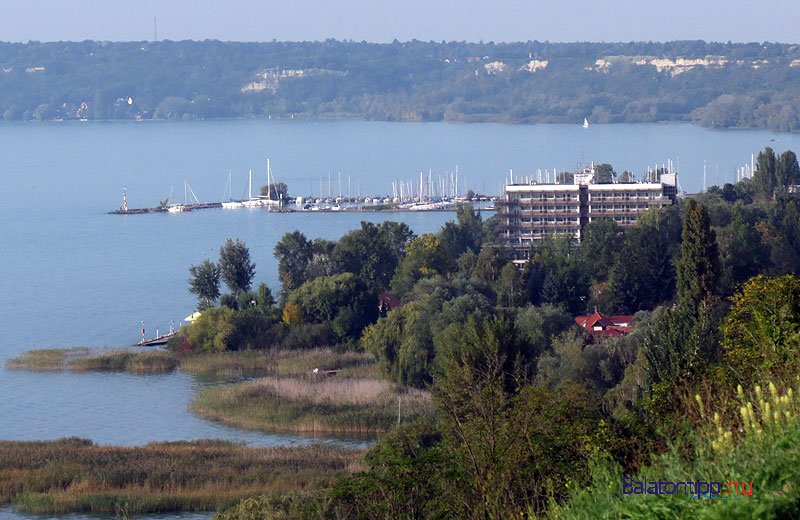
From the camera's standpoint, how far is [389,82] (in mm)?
158375

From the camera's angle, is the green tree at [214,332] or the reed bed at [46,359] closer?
the green tree at [214,332]

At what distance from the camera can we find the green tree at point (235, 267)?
1087 inches

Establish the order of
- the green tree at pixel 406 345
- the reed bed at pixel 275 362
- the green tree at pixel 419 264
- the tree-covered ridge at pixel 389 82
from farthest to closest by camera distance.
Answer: the tree-covered ridge at pixel 389 82 → the green tree at pixel 419 264 → the reed bed at pixel 275 362 → the green tree at pixel 406 345

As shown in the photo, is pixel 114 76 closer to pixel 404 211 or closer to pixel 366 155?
pixel 366 155

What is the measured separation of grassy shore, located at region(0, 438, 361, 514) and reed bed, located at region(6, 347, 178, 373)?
6961mm

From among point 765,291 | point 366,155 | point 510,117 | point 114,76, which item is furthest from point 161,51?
point 765,291

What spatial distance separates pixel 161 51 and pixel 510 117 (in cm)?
6168

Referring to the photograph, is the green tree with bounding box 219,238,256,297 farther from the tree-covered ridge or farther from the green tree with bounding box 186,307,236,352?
the tree-covered ridge

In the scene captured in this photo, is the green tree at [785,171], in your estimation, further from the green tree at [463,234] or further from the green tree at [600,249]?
the green tree at [600,249]

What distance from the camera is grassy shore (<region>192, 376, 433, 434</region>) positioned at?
16.2 metres

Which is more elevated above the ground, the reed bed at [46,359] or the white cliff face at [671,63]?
the white cliff face at [671,63]

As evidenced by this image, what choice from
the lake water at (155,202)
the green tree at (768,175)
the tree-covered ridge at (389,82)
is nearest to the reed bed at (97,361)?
the lake water at (155,202)

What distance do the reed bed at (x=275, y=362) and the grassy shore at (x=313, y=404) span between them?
1.22m

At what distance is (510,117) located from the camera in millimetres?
131375
